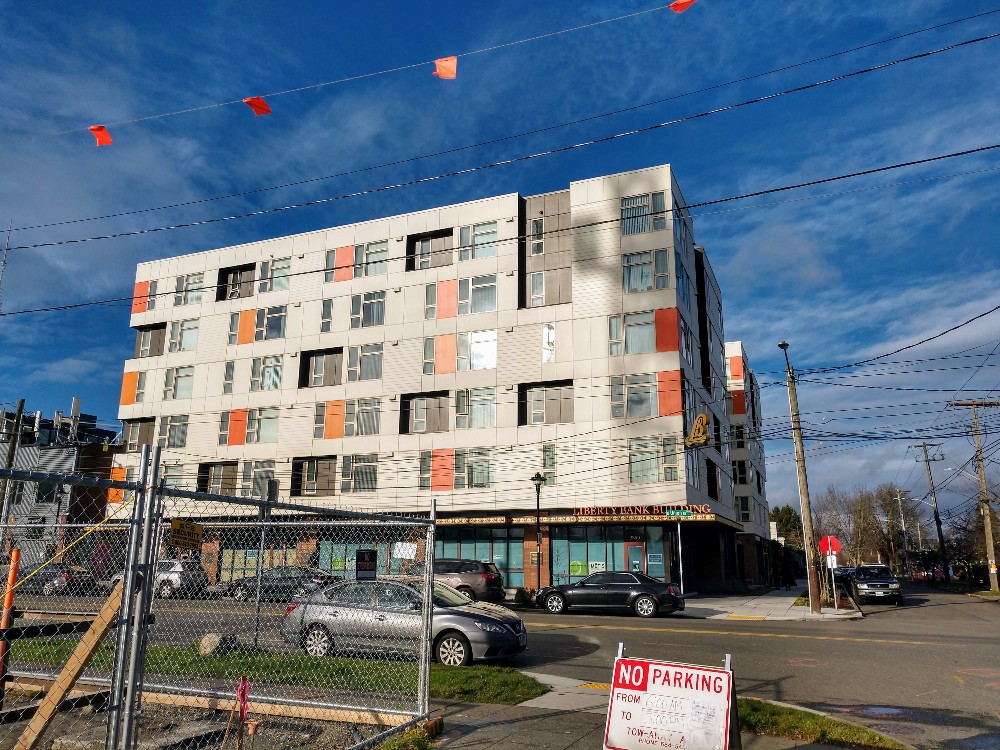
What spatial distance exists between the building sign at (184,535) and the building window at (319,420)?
3840 cm

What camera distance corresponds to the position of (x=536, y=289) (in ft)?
131

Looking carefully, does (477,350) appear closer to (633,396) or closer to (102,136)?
(633,396)

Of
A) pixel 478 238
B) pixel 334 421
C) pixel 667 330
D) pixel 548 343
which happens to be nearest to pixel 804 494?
pixel 667 330

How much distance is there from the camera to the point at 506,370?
129ft

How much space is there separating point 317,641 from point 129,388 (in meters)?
43.2

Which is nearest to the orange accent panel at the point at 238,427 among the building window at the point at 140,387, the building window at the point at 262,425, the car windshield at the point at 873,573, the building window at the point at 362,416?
the building window at the point at 262,425

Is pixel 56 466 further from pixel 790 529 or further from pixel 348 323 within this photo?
pixel 790 529

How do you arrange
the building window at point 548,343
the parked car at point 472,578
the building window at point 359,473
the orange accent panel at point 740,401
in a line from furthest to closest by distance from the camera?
the orange accent panel at point 740,401, the building window at point 359,473, the building window at point 548,343, the parked car at point 472,578

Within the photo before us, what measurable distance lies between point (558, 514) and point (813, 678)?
2539cm

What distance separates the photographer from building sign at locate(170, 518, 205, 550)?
5301mm

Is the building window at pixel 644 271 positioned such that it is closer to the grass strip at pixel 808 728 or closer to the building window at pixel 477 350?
the building window at pixel 477 350

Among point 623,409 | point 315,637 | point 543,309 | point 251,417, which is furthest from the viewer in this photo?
point 251,417

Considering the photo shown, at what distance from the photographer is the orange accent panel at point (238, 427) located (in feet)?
147

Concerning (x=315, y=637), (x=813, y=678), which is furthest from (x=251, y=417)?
(x=813, y=678)
